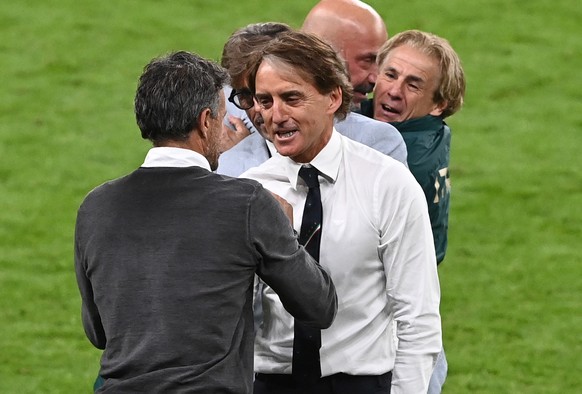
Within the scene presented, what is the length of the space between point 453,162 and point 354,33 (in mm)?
4984

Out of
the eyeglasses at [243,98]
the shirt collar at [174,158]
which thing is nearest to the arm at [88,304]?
the shirt collar at [174,158]

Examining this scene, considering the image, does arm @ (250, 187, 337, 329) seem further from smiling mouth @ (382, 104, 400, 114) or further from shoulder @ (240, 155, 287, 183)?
smiling mouth @ (382, 104, 400, 114)

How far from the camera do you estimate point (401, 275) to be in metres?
3.31

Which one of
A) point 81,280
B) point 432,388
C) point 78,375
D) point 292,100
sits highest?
point 292,100

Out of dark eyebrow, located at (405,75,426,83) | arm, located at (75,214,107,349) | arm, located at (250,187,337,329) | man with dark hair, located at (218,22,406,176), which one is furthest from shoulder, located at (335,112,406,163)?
arm, located at (75,214,107,349)

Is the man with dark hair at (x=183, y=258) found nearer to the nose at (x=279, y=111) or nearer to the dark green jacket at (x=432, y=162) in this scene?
the nose at (x=279, y=111)

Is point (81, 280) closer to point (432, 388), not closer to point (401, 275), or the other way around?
point (401, 275)

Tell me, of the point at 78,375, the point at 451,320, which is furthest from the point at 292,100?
the point at 451,320

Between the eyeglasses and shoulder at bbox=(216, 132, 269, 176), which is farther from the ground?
the eyeglasses

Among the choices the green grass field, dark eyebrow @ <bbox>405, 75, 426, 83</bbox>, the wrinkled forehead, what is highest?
the wrinkled forehead

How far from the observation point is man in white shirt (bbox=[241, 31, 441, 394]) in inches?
130

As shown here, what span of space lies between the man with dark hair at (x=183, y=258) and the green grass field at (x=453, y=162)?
3655 mm

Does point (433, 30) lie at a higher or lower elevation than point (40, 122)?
higher

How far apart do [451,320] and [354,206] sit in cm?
417
